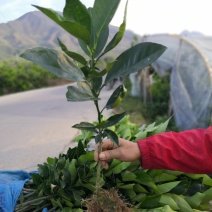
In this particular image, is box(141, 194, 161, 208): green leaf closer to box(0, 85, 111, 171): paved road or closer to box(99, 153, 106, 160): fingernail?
box(99, 153, 106, 160): fingernail

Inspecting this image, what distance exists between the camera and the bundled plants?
1.24m

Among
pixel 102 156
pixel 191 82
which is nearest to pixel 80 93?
pixel 102 156

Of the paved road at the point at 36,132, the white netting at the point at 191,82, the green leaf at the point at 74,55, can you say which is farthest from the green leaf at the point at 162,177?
the white netting at the point at 191,82

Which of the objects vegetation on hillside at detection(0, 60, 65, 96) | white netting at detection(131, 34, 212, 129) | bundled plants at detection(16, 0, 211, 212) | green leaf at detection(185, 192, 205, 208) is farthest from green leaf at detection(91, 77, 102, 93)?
vegetation on hillside at detection(0, 60, 65, 96)

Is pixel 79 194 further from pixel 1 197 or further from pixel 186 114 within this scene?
pixel 186 114

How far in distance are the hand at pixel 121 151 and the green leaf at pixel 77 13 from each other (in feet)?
1.80

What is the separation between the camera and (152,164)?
5.30 feet

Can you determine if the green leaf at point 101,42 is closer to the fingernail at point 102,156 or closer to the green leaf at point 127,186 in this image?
the fingernail at point 102,156

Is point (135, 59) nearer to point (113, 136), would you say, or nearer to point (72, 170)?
point (113, 136)

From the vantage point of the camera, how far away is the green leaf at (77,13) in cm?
124

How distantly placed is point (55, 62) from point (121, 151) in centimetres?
54

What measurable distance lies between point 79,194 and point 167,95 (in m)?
8.46

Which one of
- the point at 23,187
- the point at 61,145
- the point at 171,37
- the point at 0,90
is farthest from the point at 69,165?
the point at 0,90

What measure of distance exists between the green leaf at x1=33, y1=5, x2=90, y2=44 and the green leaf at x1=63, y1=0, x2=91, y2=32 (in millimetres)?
39
